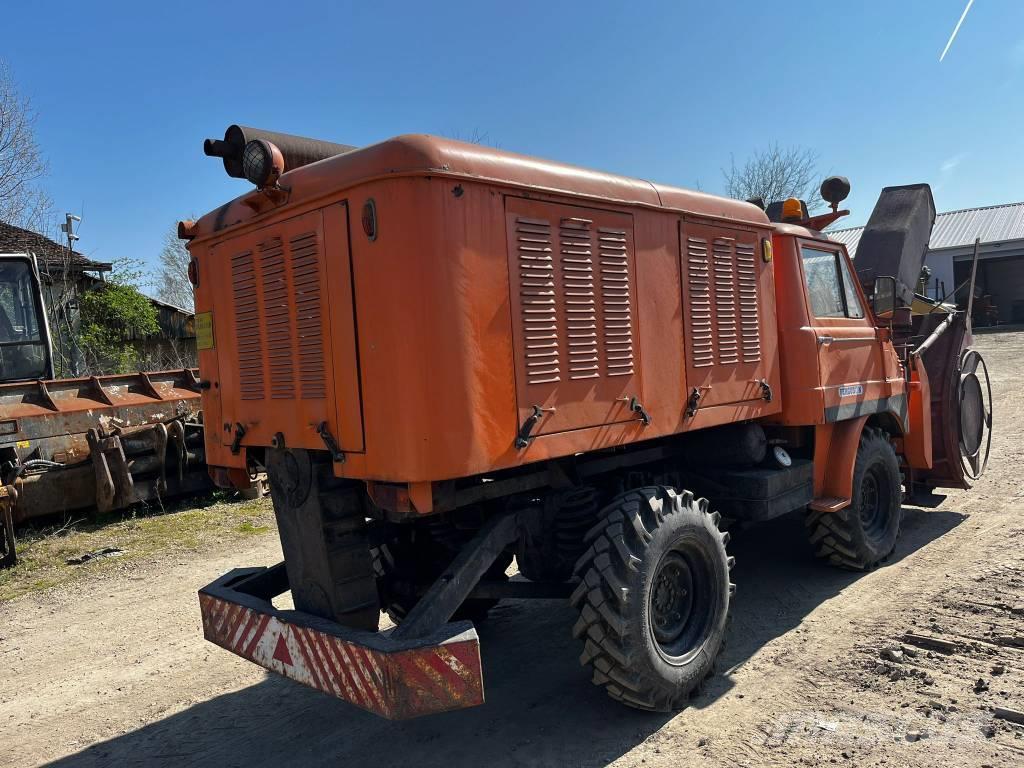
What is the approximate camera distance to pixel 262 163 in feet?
11.6

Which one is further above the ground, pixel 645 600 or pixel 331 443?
pixel 331 443

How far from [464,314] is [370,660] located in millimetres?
1457

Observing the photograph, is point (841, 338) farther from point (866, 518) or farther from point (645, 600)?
point (645, 600)

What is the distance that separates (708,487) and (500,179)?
262 centimetres

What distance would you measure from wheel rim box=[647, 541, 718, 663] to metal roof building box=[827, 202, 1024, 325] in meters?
28.9

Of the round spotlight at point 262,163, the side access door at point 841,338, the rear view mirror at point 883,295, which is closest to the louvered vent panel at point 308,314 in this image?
the round spotlight at point 262,163

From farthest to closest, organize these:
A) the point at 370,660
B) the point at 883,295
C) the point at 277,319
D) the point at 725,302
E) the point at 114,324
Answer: the point at 114,324, the point at 883,295, the point at 725,302, the point at 277,319, the point at 370,660

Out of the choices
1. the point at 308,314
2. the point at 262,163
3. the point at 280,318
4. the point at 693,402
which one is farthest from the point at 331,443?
the point at 693,402

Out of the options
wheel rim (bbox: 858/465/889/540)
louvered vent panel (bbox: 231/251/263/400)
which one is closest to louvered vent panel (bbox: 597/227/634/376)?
louvered vent panel (bbox: 231/251/263/400)

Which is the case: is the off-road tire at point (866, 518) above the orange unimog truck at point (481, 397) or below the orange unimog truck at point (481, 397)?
below

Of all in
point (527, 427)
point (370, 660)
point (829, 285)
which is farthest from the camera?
point (829, 285)

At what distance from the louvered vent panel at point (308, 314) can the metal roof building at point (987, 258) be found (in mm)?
30066

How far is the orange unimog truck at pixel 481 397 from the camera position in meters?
3.11

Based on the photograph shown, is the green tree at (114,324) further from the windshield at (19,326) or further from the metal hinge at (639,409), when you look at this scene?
the metal hinge at (639,409)
